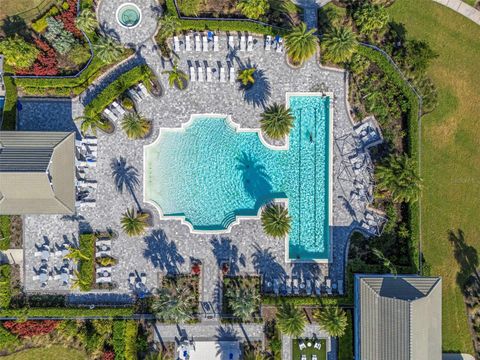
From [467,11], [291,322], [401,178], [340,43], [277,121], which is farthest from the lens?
[467,11]

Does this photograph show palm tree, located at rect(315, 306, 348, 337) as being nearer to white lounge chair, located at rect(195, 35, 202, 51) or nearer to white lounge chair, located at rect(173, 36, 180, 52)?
white lounge chair, located at rect(195, 35, 202, 51)

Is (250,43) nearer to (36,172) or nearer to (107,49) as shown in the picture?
(107,49)

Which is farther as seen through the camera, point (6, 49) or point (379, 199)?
point (379, 199)

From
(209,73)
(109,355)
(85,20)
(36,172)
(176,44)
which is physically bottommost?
(109,355)

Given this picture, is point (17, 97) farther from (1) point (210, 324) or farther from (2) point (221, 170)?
(1) point (210, 324)

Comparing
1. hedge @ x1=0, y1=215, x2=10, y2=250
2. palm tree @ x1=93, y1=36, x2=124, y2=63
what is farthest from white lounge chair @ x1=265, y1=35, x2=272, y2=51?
hedge @ x1=0, y1=215, x2=10, y2=250

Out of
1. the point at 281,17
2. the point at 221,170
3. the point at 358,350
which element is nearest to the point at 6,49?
the point at 221,170

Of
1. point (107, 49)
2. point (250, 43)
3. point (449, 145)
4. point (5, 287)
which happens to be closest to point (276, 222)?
point (250, 43)
